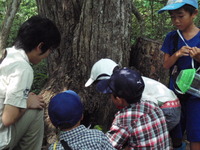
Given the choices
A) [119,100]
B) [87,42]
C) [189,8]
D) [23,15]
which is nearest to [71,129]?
[119,100]

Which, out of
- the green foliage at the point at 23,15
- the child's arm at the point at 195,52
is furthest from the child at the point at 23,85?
the green foliage at the point at 23,15

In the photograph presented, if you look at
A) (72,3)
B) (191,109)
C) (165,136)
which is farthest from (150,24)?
(165,136)

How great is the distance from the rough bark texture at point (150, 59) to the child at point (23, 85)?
1705 millimetres

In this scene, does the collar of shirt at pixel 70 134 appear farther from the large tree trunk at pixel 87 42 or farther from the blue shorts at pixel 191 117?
the large tree trunk at pixel 87 42

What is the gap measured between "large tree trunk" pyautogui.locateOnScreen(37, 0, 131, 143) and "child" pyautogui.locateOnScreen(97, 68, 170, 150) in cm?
125

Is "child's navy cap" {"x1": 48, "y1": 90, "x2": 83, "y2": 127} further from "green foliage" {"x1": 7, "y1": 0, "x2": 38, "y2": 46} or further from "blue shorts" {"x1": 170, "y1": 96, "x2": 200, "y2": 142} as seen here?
"green foliage" {"x1": 7, "y1": 0, "x2": 38, "y2": 46}

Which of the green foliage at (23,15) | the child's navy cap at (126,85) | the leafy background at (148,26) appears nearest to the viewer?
the child's navy cap at (126,85)

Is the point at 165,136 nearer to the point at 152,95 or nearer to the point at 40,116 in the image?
the point at 152,95

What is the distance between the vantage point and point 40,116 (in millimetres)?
2791

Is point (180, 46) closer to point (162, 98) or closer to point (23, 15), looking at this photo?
point (162, 98)

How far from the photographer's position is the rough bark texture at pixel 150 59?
149 inches

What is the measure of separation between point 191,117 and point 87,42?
164 cm

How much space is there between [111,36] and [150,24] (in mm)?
4541

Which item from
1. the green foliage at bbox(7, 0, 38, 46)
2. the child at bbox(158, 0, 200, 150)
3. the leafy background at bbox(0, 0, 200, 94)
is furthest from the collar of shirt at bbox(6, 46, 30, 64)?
the green foliage at bbox(7, 0, 38, 46)
